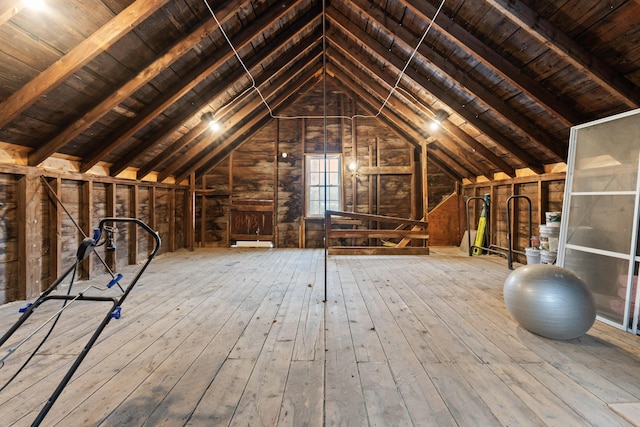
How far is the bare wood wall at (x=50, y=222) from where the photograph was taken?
3.02 meters

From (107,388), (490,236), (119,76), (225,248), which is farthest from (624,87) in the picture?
(225,248)

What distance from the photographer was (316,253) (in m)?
6.31

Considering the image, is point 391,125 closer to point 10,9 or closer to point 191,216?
point 191,216

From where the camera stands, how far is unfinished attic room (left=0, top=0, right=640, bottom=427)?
155cm

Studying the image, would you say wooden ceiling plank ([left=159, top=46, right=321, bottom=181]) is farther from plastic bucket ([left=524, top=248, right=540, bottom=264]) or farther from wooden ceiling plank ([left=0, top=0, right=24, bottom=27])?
plastic bucket ([left=524, top=248, right=540, bottom=264])

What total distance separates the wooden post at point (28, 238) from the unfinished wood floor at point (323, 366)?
1.44ft

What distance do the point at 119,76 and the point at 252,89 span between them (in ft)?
8.06

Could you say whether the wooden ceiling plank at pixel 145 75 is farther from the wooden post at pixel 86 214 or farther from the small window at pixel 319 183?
the small window at pixel 319 183

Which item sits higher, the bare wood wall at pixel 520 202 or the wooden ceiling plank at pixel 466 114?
the wooden ceiling plank at pixel 466 114

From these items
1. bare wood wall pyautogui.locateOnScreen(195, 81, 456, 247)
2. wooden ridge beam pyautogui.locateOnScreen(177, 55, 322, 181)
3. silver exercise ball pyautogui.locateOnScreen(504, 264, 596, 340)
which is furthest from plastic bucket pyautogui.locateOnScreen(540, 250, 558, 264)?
wooden ridge beam pyautogui.locateOnScreen(177, 55, 322, 181)

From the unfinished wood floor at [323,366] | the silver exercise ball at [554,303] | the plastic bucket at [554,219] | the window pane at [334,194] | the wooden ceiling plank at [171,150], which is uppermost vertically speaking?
the wooden ceiling plank at [171,150]

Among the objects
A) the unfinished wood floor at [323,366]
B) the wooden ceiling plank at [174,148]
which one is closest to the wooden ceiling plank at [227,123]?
the wooden ceiling plank at [174,148]

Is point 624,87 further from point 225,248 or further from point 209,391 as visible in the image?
point 225,248

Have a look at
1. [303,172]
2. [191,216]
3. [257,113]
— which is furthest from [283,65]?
[191,216]
